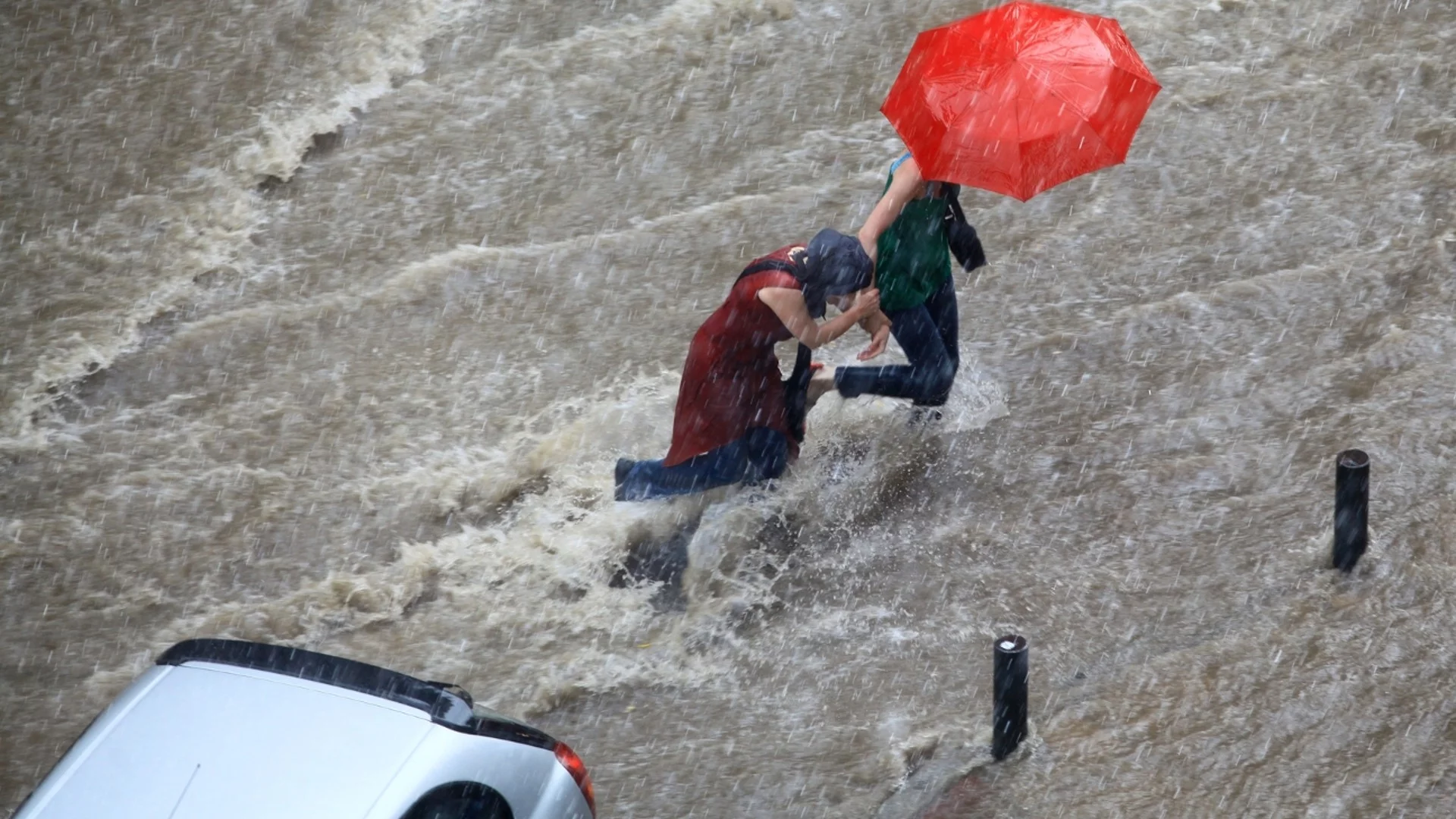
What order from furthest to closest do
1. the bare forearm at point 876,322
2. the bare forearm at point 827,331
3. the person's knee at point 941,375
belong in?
the person's knee at point 941,375 < the bare forearm at point 876,322 < the bare forearm at point 827,331

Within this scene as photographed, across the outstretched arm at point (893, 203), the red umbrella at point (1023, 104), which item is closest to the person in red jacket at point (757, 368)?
the outstretched arm at point (893, 203)

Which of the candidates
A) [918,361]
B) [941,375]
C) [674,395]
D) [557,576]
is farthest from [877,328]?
[557,576]

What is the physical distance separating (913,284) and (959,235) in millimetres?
345

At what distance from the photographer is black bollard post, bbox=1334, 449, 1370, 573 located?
20.9 ft

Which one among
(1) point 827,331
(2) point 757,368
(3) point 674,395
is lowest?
(3) point 674,395

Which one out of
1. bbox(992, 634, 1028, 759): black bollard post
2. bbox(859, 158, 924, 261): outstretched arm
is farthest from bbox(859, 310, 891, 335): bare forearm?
bbox(992, 634, 1028, 759): black bollard post

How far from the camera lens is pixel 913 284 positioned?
6.88 meters

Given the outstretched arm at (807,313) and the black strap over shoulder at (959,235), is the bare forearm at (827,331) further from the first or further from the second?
the black strap over shoulder at (959,235)

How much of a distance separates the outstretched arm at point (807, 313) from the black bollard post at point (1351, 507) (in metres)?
2.25

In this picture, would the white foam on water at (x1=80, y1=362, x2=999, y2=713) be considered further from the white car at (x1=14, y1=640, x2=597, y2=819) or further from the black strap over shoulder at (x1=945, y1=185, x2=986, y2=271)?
the white car at (x1=14, y1=640, x2=597, y2=819)

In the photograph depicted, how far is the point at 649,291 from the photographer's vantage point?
9.48m

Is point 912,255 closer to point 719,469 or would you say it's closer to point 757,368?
point 757,368

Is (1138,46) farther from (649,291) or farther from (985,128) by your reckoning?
(985,128)

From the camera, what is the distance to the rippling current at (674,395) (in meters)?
6.36
